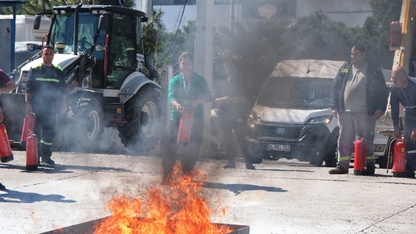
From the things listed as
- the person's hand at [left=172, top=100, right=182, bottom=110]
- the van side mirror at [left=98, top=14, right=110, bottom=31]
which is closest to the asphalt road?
the person's hand at [left=172, top=100, right=182, bottom=110]

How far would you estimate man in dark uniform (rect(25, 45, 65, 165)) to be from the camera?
13.6 metres

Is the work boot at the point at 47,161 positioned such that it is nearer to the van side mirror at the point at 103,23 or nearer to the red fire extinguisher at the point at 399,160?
the van side mirror at the point at 103,23

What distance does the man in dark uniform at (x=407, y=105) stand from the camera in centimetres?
1296

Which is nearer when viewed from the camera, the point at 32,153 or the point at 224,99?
the point at 224,99

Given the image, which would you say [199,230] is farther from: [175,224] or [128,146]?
[128,146]

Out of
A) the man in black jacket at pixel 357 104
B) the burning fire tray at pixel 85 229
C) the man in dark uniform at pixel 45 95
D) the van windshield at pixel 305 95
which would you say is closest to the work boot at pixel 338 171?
the man in black jacket at pixel 357 104

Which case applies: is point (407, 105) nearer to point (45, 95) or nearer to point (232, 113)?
point (232, 113)

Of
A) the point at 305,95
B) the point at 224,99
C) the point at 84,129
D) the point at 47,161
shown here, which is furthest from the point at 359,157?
the point at 224,99

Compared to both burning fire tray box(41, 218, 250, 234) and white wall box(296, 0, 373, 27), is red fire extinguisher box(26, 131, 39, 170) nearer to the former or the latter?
burning fire tray box(41, 218, 250, 234)

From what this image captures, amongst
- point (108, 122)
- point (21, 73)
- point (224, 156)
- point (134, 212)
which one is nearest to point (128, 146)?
point (108, 122)

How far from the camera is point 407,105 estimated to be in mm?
13055

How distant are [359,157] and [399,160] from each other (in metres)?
0.57

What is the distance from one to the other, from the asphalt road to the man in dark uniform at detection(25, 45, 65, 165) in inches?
18.0

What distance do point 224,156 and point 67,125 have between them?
17.7ft
